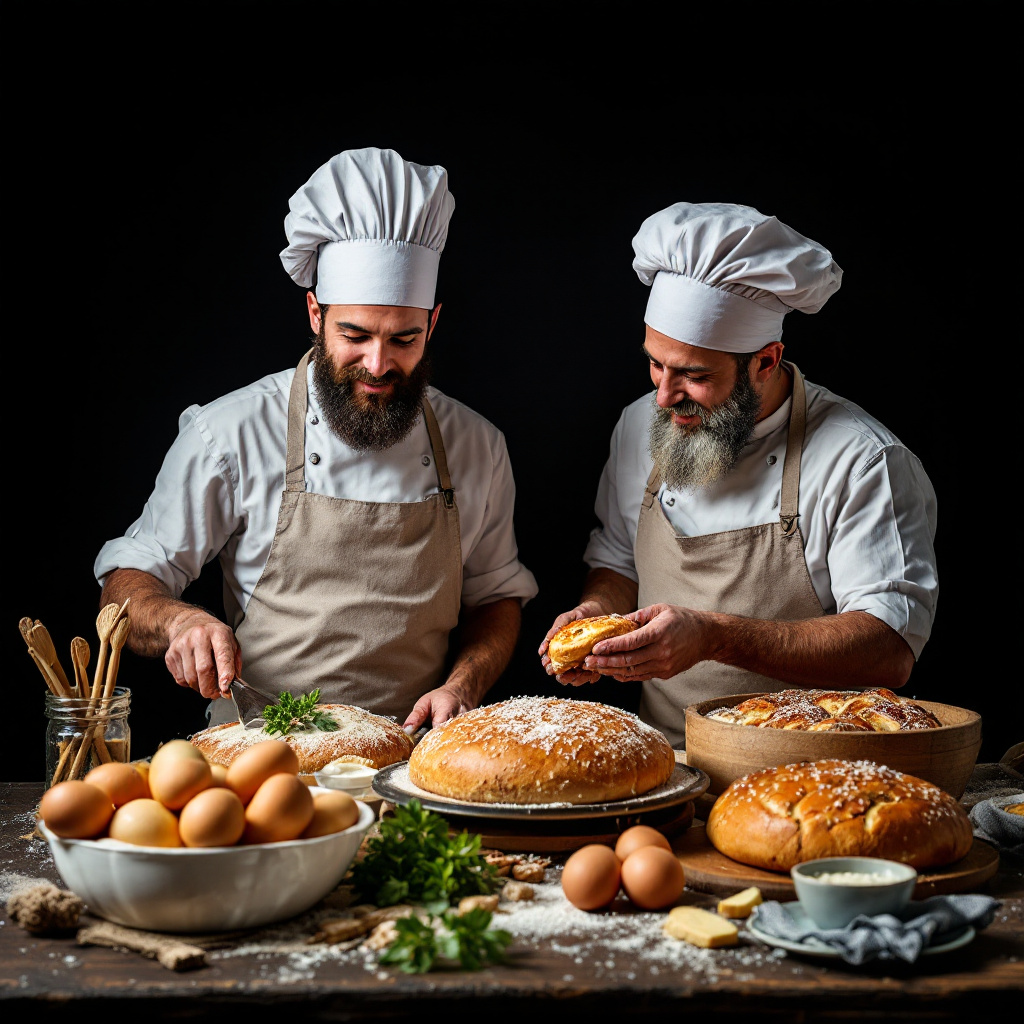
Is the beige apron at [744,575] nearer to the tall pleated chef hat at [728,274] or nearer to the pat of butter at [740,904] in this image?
the tall pleated chef hat at [728,274]

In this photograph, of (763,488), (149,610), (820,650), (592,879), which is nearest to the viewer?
(592,879)

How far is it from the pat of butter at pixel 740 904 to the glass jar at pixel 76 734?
3.72 ft

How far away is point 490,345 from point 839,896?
8.17 feet

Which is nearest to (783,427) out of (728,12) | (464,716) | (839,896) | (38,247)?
(728,12)

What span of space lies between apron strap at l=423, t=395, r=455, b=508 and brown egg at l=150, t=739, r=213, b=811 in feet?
5.74

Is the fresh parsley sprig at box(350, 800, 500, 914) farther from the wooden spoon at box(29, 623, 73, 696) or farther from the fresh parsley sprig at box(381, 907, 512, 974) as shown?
the wooden spoon at box(29, 623, 73, 696)

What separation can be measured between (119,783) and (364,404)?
1.69m

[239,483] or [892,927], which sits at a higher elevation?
[239,483]

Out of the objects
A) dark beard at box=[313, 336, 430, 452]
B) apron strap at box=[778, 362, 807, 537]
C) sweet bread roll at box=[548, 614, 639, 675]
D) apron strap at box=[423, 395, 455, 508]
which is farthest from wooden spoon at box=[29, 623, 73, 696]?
apron strap at box=[778, 362, 807, 537]

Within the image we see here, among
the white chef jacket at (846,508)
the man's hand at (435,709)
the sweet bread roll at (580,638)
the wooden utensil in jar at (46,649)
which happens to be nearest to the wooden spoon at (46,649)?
the wooden utensil in jar at (46,649)

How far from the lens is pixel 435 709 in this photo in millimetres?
2830

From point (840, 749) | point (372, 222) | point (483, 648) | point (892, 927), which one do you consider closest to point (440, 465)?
point (483, 648)

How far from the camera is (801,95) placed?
3.57 meters

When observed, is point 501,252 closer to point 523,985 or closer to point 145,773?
point 145,773
